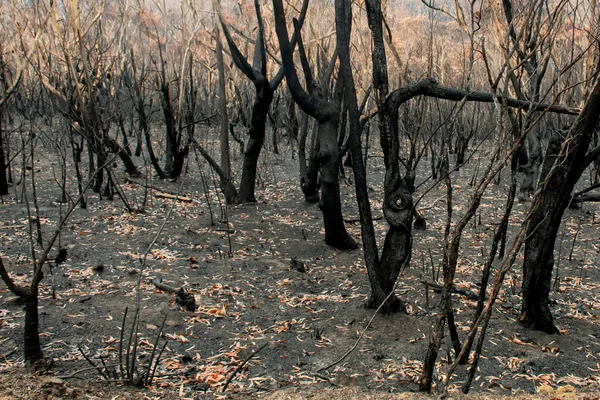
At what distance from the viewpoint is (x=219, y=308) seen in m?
4.03

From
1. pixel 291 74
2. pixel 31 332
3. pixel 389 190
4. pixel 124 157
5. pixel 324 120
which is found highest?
pixel 291 74

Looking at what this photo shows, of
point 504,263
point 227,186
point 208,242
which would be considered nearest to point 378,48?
point 504,263

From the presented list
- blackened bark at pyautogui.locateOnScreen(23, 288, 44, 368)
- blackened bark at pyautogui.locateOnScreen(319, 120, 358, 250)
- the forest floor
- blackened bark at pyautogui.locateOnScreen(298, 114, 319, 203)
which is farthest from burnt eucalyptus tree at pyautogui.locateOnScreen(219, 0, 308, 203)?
blackened bark at pyautogui.locateOnScreen(23, 288, 44, 368)

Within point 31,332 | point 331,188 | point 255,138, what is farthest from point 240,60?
point 31,332

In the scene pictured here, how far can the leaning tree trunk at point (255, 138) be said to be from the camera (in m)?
6.08

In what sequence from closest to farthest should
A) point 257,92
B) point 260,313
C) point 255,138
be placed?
point 260,313, point 257,92, point 255,138

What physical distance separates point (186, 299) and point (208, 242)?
1605mm

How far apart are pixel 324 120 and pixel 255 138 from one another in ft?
5.44

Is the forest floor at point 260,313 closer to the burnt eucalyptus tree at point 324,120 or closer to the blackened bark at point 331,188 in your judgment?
the blackened bark at point 331,188

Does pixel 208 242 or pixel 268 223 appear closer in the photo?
pixel 208 242

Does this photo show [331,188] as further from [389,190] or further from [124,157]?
[124,157]

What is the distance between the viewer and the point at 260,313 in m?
4.01

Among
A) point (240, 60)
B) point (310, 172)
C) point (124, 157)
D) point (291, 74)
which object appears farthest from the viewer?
point (124, 157)

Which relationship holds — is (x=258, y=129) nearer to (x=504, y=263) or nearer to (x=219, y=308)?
(x=219, y=308)
